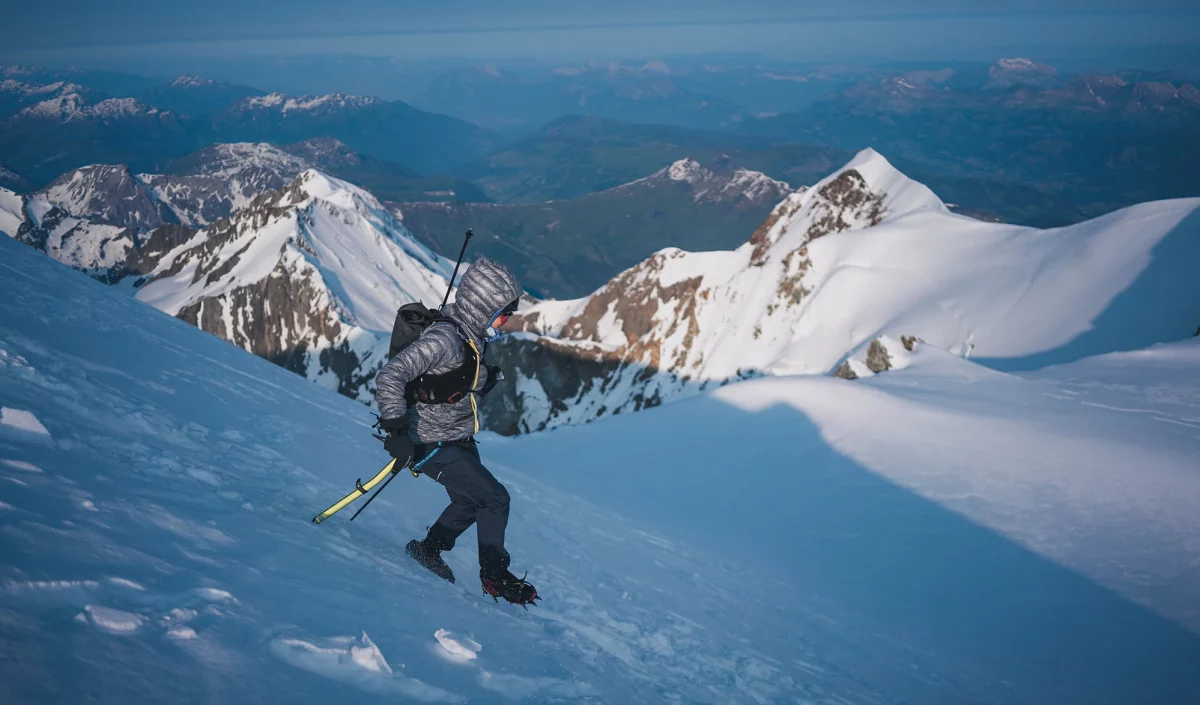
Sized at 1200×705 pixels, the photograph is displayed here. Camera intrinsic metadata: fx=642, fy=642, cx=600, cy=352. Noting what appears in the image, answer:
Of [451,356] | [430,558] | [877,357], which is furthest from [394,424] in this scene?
[877,357]

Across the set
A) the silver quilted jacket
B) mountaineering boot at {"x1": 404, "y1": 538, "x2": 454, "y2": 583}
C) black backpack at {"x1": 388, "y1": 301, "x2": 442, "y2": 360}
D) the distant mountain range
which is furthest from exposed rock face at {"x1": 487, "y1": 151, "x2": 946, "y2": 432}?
black backpack at {"x1": 388, "y1": 301, "x2": 442, "y2": 360}

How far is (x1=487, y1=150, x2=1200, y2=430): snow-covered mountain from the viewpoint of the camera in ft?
111

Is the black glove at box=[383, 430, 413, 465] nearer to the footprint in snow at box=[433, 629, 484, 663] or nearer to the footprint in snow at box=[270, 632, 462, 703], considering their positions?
the footprint in snow at box=[433, 629, 484, 663]

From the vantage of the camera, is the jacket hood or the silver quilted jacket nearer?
the silver quilted jacket

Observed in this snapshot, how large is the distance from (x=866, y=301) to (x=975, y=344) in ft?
60.7

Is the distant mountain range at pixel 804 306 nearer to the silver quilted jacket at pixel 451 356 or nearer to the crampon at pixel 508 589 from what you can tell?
the crampon at pixel 508 589

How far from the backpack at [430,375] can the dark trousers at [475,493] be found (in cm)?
65

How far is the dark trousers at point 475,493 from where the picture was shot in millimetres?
6863

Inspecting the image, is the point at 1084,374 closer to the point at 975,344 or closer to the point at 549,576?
the point at 549,576

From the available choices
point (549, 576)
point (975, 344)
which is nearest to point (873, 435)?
point (549, 576)

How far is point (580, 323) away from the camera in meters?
108

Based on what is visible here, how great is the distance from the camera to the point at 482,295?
6.68 m

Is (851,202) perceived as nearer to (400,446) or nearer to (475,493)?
(475,493)

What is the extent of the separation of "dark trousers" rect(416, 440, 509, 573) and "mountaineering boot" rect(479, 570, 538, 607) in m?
0.06
